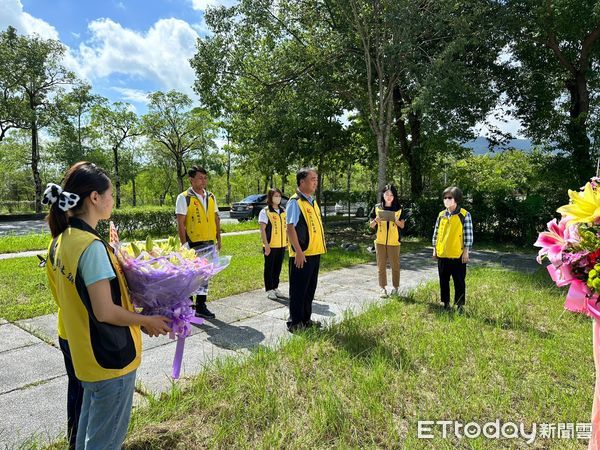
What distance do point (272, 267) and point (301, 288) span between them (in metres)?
1.78

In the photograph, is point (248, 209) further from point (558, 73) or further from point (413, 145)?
point (558, 73)

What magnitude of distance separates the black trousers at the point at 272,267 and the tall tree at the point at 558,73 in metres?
10.1

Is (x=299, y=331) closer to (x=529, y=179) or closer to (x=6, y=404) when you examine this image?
(x=6, y=404)

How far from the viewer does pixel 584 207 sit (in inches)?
72.2

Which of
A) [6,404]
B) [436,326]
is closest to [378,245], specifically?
[436,326]

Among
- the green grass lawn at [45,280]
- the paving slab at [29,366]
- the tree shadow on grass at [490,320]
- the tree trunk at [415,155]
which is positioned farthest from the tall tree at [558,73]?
the paving slab at [29,366]

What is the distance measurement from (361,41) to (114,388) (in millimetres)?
13398

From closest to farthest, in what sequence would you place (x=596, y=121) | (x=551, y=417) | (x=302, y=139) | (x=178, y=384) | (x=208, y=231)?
(x=551, y=417) → (x=178, y=384) → (x=208, y=231) → (x=596, y=121) → (x=302, y=139)

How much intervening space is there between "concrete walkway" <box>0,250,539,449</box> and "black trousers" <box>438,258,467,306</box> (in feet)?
3.66

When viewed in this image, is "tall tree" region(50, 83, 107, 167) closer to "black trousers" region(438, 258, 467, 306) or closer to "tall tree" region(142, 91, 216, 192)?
"tall tree" region(142, 91, 216, 192)

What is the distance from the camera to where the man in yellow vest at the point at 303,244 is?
4.60m

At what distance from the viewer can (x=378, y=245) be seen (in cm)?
643

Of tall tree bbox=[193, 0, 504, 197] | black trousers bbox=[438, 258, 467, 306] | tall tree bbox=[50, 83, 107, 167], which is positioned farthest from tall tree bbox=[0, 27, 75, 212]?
black trousers bbox=[438, 258, 467, 306]

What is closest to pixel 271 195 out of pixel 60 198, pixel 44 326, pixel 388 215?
pixel 388 215
